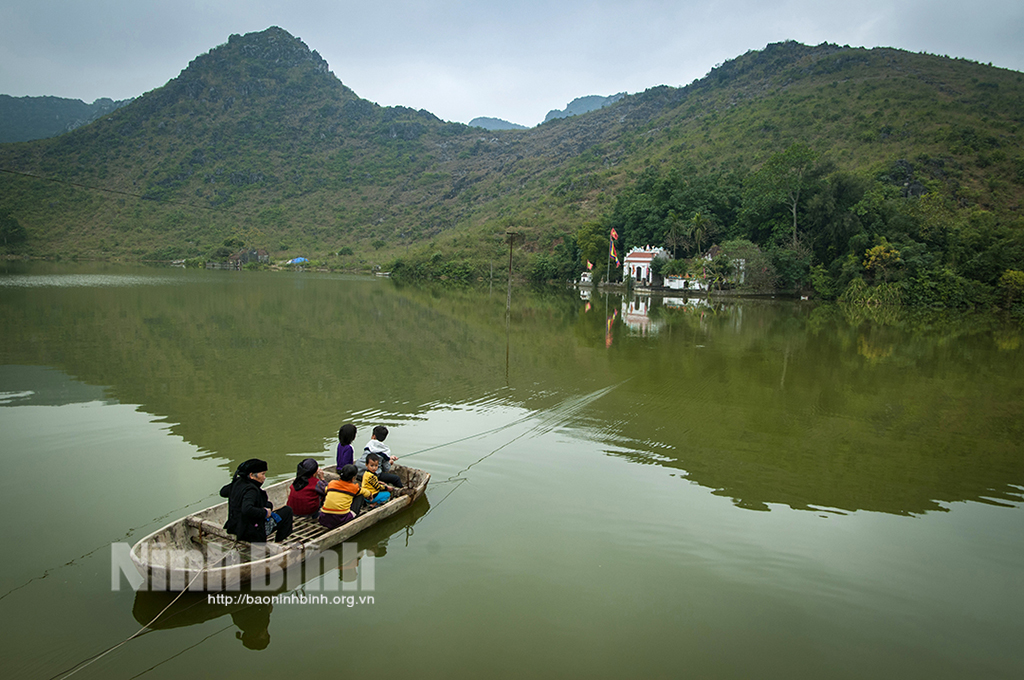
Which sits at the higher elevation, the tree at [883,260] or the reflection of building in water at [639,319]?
the tree at [883,260]

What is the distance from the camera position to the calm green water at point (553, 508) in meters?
4.93

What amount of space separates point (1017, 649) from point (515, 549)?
486 cm

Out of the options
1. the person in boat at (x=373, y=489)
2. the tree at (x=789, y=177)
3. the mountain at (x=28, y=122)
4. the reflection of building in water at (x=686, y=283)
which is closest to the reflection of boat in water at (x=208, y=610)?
the person in boat at (x=373, y=489)

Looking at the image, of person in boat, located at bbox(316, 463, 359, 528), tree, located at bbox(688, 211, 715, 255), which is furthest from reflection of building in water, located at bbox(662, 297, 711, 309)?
person in boat, located at bbox(316, 463, 359, 528)

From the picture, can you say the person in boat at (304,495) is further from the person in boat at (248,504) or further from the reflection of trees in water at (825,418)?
the reflection of trees in water at (825,418)

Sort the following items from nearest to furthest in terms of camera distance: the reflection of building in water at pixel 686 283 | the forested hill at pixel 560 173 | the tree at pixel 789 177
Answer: the forested hill at pixel 560 173 < the tree at pixel 789 177 < the reflection of building in water at pixel 686 283

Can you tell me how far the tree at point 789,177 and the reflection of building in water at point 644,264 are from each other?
439 inches

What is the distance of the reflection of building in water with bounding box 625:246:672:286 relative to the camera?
2312 inches

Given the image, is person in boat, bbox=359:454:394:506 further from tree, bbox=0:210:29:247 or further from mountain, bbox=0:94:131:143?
mountain, bbox=0:94:131:143

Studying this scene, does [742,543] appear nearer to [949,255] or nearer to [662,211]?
[949,255]

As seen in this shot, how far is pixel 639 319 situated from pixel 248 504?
90.6 ft

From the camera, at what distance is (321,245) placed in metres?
104

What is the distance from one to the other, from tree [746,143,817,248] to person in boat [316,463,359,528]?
5423 centimetres

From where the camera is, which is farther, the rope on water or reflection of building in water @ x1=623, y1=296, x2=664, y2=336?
reflection of building in water @ x1=623, y1=296, x2=664, y2=336
